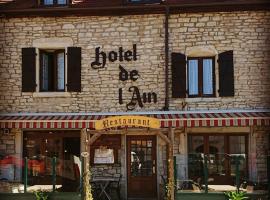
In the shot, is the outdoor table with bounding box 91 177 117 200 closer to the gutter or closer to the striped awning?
the striped awning

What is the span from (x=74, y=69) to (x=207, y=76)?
4821 mm

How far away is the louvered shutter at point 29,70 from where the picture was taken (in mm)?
15168

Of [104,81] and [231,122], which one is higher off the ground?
[104,81]

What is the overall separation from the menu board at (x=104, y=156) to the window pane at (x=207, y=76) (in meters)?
4.08

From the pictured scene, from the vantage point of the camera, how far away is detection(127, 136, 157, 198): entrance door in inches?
589

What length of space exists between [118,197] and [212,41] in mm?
6419

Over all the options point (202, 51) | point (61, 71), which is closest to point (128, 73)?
point (61, 71)

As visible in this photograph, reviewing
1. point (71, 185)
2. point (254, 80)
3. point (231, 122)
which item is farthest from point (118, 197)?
point (254, 80)

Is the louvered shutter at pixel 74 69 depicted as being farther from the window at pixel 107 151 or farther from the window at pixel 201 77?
the window at pixel 201 77

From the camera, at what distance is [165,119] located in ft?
44.9

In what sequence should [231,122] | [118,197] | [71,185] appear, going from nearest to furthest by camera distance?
1. [71,185]
2. [231,122]
3. [118,197]

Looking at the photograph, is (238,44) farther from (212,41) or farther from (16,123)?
(16,123)

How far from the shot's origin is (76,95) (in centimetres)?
1514

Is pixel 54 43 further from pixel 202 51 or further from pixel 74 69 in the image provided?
pixel 202 51
